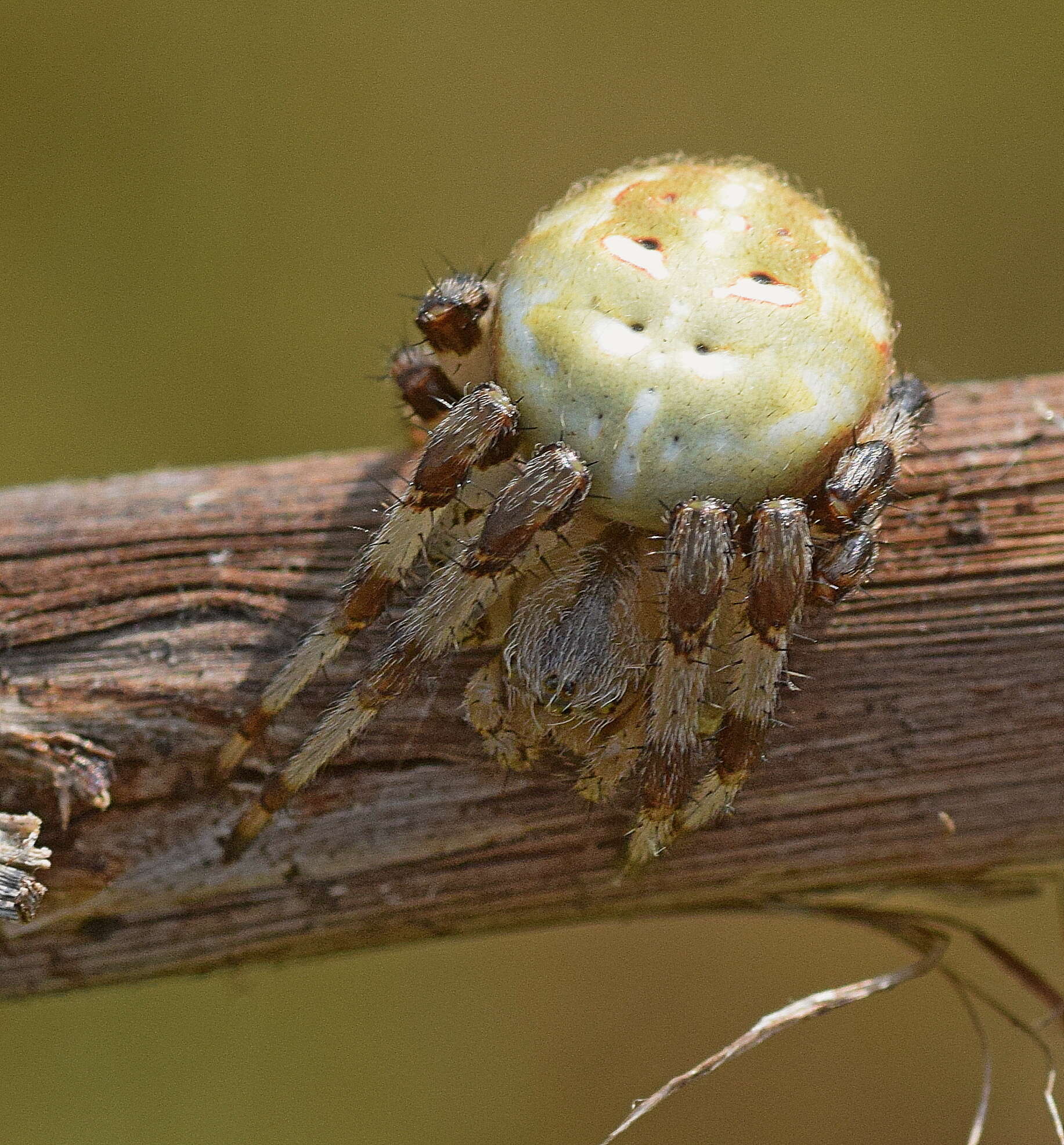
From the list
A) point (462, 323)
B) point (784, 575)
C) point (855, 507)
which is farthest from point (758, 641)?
point (462, 323)

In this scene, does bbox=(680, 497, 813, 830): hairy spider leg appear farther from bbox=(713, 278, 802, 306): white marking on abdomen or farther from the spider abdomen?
bbox=(713, 278, 802, 306): white marking on abdomen

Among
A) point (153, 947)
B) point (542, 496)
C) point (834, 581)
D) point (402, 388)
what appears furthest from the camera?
point (402, 388)

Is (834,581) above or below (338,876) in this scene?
above

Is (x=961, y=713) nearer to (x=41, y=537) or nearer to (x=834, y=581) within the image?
(x=834, y=581)

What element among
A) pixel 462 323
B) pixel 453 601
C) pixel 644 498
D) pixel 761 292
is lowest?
pixel 453 601

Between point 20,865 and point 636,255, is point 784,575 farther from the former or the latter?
point 20,865

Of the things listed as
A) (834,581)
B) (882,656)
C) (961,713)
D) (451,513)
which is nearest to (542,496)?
(451,513)
